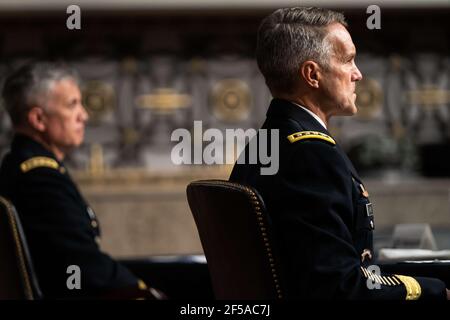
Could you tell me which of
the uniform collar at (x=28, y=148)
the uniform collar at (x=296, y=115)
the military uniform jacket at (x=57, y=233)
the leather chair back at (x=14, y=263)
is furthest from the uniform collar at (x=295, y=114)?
the uniform collar at (x=28, y=148)

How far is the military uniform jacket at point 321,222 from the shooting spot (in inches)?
68.1

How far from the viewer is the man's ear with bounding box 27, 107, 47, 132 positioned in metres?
3.04

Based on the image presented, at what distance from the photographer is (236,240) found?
6.29ft

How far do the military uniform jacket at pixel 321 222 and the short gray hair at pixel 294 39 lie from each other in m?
0.13

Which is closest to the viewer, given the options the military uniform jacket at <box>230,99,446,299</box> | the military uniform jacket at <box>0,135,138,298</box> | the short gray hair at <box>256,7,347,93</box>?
the military uniform jacket at <box>230,99,446,299</box>

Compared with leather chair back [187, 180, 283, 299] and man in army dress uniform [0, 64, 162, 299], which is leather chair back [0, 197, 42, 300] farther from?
leather chair back [187, 180, 283, 299]

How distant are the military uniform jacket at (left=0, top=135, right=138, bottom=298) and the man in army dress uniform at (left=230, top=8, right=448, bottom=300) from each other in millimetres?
954

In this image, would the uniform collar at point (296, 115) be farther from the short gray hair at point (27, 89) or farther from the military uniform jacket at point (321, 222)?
the short gray hair at point (27, 89)

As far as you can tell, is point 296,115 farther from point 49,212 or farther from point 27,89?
point 27,89

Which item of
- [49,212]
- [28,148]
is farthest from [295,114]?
[28,148]

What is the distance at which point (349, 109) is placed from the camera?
196cm

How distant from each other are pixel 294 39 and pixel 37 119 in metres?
1.44

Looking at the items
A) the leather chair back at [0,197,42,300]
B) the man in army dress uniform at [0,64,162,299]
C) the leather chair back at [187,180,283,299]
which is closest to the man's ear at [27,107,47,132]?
the man in army dress uniform at [0,64,162,299]
